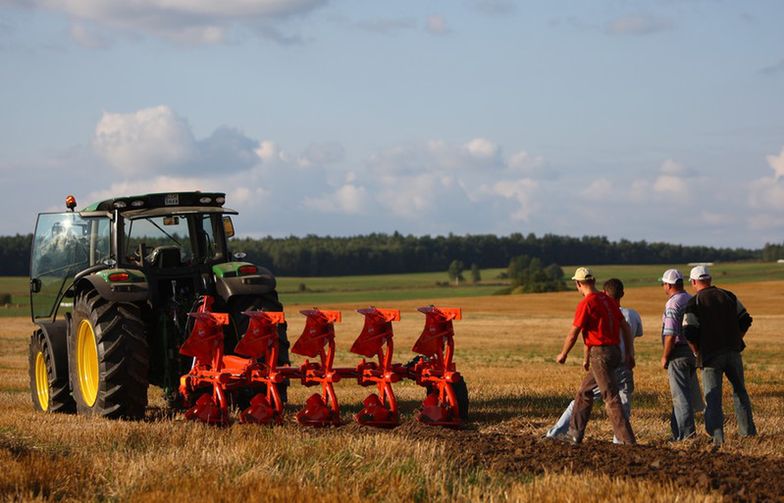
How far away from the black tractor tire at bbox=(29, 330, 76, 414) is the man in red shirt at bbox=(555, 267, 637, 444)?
599cm

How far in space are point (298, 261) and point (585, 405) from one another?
83529mm

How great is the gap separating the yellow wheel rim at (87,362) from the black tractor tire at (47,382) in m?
0.61

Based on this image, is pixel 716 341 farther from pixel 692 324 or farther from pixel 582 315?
pixel 582 315

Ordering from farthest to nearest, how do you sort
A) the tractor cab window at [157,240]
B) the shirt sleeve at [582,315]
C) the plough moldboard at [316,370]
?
the tractor cab window at [157,240] < the plough moldboard at [316,370] < the shirt sleeve at [582,315]

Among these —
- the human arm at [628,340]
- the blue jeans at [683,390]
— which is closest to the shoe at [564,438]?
the human arm at [628,340]

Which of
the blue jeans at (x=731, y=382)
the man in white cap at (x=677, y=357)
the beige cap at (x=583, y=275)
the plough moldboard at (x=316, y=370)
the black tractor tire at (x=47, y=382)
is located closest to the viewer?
the beige cap at (x=583, y=275)

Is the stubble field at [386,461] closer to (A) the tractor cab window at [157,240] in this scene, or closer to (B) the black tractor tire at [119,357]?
(B) the black tractor tire at [119,357]

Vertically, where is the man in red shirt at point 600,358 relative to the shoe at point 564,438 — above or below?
above

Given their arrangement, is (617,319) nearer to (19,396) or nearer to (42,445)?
(42,445)

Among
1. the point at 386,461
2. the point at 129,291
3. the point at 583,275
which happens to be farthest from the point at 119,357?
the point at 583,275

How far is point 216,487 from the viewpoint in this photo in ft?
20.9

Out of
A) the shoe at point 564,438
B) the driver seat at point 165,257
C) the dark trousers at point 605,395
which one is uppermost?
the driver seat at point 165,257

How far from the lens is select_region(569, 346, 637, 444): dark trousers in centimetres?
894

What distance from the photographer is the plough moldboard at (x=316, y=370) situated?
10.3 meters
